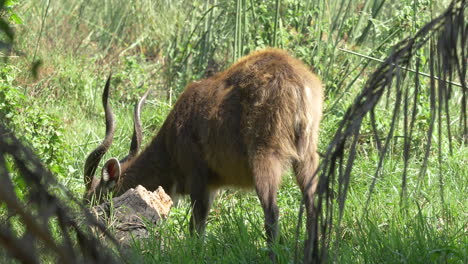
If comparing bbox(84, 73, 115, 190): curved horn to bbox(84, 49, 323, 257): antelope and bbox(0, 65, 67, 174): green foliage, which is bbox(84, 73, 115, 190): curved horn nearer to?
bbox(84, 49, 323, 257): antelope

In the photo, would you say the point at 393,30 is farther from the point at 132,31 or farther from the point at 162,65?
the point at 132,31

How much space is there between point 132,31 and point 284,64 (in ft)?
24.1

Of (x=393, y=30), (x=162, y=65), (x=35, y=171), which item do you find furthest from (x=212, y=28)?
(x=35, y=171)

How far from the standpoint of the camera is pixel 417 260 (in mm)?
4254

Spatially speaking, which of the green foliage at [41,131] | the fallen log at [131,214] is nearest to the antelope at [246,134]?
the fallen log at [131,214]

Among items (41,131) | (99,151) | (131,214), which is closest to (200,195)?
(131,214)

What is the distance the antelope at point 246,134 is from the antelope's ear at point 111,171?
1cm

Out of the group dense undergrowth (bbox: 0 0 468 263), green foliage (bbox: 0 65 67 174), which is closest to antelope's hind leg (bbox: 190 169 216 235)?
dense undergrowth (bbox: 0 0 468 263)

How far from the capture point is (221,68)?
1098 centimetres

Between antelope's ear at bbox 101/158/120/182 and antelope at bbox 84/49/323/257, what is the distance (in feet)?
0.04

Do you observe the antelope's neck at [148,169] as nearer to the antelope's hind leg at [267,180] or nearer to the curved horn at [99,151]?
the curved horn at [99,151]

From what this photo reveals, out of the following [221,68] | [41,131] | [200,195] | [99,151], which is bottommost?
[200,195]

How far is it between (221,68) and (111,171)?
3.97 metres

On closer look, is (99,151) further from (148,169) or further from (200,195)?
(200,195)
